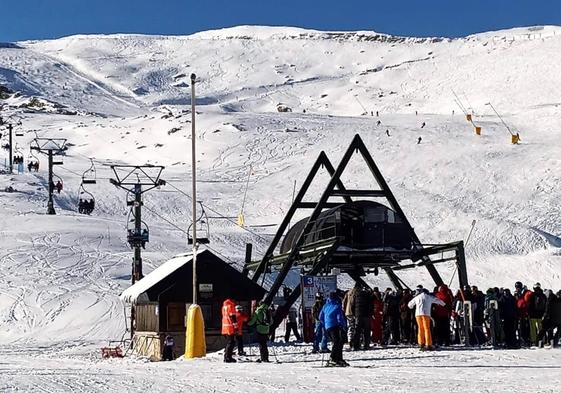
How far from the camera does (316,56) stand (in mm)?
192625

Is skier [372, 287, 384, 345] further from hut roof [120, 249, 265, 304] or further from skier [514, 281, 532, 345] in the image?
hut roof [120, 249, 265, 304]

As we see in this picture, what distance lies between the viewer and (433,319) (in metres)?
21.0

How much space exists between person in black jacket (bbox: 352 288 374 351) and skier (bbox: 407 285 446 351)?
2.81 feet

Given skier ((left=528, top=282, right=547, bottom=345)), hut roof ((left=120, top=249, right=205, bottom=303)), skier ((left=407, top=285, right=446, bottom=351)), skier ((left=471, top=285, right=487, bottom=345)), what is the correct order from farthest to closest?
1. hut roof ((left=120, top=249, right=205, bottom=303))
2. skier ((left=471, top=285, right=487, bottom=345))
3. skier ((left=528, top=282, right=547, bottom=345))
4. skier ((left=407, top=285, right=446, bottom=351))

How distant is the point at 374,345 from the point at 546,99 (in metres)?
91.9

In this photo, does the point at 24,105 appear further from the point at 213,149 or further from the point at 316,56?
the point at 316,56

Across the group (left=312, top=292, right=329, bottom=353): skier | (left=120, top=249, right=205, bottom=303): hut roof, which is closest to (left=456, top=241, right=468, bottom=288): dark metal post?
(left=312, top=292, right=329, bottom=353): skier

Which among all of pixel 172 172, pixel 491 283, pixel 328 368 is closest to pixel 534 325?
pixel 328 368

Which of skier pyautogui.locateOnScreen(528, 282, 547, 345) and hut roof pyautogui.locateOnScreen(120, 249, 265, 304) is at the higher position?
hut roof pyautogui.locateOnScreen(120, 249, 265, 304)

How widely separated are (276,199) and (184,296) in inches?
1454

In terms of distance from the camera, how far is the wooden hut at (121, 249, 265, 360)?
82.2 feet

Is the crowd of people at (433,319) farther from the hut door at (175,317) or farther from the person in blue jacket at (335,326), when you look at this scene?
the hut door at (175,317)

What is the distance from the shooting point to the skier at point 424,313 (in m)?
19.6

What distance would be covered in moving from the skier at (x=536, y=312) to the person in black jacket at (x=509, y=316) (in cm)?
53
